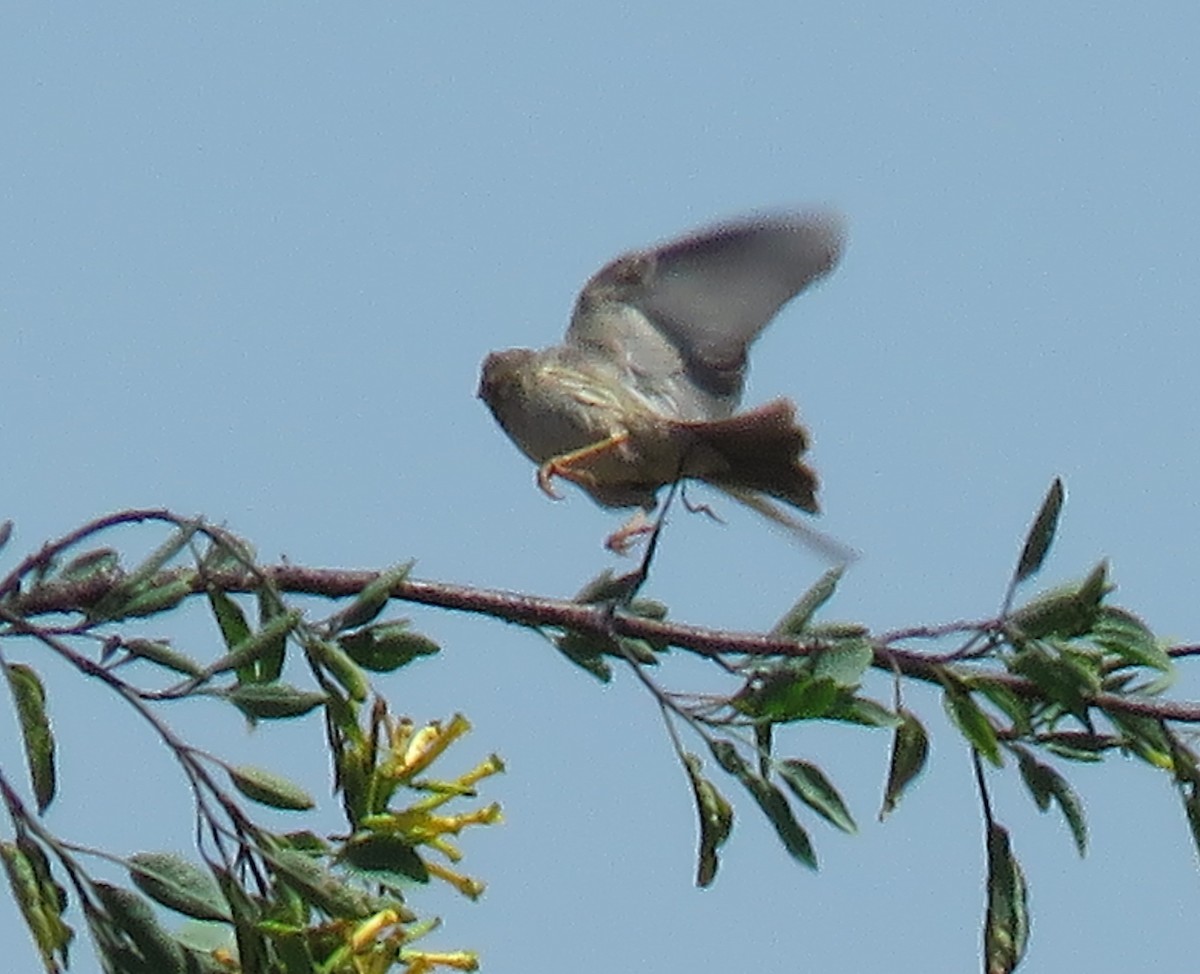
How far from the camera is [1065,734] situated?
9.47ft

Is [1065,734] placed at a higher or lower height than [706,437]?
lower

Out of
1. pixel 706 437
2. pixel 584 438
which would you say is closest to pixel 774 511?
pixel 706 437

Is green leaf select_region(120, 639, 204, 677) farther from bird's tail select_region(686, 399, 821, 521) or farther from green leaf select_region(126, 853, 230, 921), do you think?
bird's tail select_region(686, 399, 821, 521)

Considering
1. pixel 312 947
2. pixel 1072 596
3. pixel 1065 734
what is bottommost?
pixel 312 947

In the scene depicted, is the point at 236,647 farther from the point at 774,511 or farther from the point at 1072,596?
the point at 774,511

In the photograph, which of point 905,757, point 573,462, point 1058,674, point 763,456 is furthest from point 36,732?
point 573,462

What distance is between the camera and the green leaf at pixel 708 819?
2.91 metres

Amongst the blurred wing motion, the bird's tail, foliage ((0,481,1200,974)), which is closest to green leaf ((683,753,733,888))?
foliage ((0,481,1200,974))

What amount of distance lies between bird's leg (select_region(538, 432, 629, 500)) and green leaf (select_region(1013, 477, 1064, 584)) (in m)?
2.15

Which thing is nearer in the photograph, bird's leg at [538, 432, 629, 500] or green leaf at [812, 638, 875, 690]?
green leaf at [812, 638, 875, 690]

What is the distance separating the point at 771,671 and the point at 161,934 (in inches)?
30.7

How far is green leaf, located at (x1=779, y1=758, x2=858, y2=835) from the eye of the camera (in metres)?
2.84

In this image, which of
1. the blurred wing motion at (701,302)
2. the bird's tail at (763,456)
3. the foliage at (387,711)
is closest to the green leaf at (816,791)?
the foliage at (387,711)

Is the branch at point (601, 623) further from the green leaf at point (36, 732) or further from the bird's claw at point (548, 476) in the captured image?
the bird's claw at point (548, 476)
